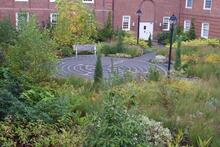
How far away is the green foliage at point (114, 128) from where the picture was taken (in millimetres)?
5895

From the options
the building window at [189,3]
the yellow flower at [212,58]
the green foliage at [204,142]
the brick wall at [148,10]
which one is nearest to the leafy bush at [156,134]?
the green foliage at [204,142]

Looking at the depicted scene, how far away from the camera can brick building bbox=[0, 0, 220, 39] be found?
32.8 m

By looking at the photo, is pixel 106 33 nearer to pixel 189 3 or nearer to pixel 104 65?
pixel 189 3

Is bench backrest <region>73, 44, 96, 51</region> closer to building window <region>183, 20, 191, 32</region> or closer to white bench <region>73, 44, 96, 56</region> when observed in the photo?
white bench <region>73, 44, 96, 56</region>

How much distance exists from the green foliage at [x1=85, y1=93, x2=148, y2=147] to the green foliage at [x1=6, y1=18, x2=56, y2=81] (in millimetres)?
6305

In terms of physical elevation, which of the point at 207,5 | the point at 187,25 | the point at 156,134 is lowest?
the point at 156,134

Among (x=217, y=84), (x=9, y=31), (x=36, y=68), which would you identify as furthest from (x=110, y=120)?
(x=9, y=31)

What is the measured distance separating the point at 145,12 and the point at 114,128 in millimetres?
32023

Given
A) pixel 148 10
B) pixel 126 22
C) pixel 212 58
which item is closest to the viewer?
pixel 212 58

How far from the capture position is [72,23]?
25.7 m

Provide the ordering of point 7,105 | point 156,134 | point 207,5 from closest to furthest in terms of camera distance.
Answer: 1. point 156,134
2. point 7,105
3. point 207,5

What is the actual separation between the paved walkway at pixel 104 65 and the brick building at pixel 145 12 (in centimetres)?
1126

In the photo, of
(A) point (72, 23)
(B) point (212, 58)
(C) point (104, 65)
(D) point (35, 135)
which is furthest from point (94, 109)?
(A) point (72, 23)

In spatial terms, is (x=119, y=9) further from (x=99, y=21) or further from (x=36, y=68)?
(x=36, y=68)
